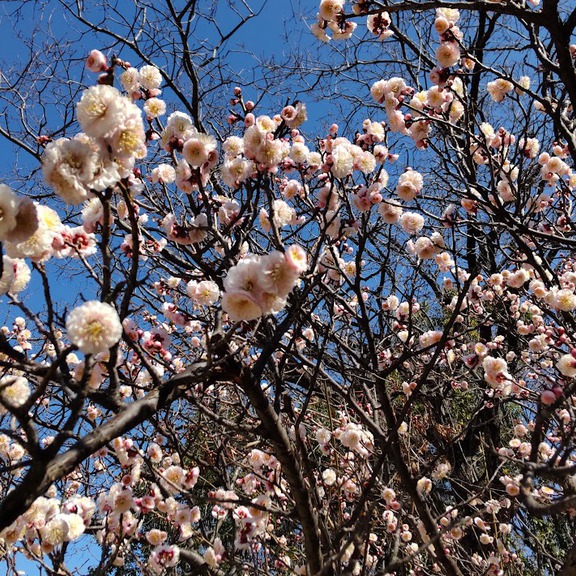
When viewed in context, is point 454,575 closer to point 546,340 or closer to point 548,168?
point 546,340

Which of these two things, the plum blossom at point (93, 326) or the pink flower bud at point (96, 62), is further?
the pink flower bud at point (96, 62)

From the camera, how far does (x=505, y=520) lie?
534 cm

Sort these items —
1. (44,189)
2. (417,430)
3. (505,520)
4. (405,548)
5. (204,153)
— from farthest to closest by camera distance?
(417,430), (505,520), (44,189), (405,548), (204,153)

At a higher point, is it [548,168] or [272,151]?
[548,168]

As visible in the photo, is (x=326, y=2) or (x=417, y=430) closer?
(x=326, y=2)

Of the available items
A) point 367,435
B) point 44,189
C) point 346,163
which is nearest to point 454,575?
point 367,435

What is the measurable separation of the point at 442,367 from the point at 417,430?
80 centimetres

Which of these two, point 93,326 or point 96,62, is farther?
point 96,62

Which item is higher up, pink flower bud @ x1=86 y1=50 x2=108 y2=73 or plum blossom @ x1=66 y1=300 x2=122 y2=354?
pink flower bud @ x1=86 y1=50 x2=108 y2=73

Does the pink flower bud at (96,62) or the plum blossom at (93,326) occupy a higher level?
the pink flower bud at (96,62)

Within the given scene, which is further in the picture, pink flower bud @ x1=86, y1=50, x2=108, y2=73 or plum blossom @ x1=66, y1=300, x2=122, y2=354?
pink flower bud @ x1=86, y1=50, x2=108, y2=73

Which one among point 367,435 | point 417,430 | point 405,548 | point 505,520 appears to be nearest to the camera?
point 367,435

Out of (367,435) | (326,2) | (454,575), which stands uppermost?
(326,2)

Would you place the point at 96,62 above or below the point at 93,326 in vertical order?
above
